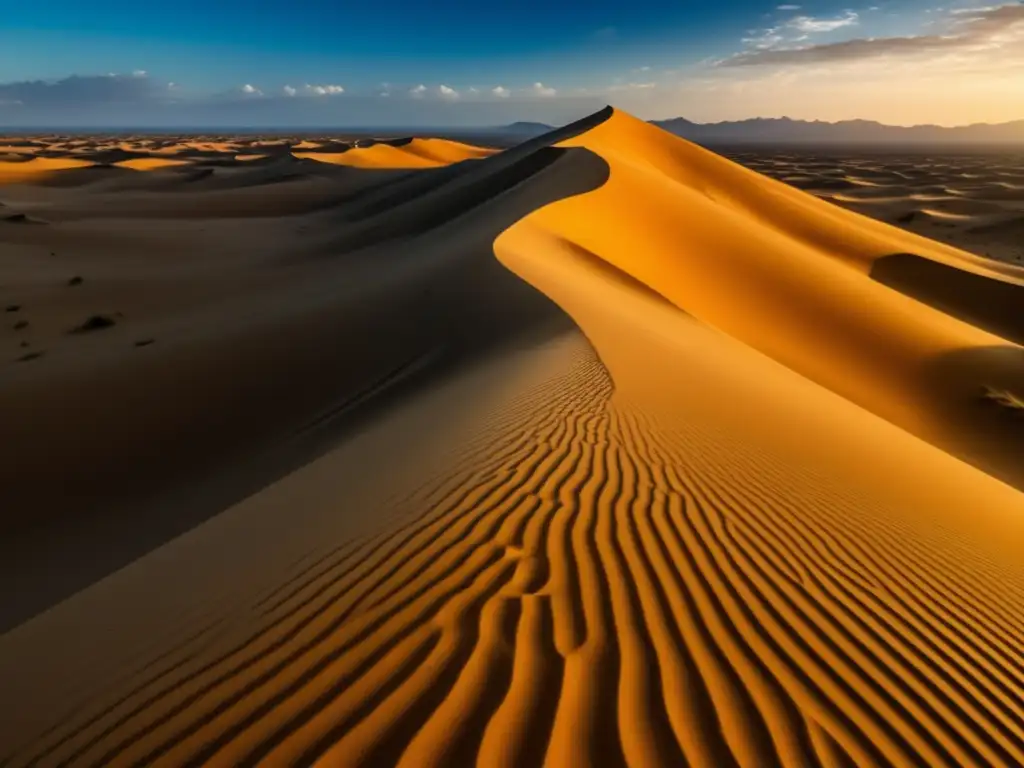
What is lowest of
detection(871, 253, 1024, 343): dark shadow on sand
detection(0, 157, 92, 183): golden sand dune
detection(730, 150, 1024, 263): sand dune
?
detection(730, 150, 1024, 263): sand dune

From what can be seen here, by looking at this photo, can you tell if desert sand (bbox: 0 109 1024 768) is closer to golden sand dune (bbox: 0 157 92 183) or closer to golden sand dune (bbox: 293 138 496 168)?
golden sand dune (bbox: 0 157 92 183)

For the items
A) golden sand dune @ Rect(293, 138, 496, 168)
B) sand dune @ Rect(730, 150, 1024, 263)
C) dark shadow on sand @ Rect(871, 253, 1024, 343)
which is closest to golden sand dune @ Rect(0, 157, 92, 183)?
golden sand dune @ Rect(293, 138, 496, 168)

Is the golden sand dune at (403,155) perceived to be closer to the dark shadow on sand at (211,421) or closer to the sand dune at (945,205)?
the sand dune at (945,205)

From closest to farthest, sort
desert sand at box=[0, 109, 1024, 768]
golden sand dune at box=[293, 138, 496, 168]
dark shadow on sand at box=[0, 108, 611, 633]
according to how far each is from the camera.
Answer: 1. desert sand at box=[0, 109, 1024, 768]
2. dark shadow on sand at box=[0, 108, 611, 633]
3. golden sand dune at box=[293, 138, 496, 168]

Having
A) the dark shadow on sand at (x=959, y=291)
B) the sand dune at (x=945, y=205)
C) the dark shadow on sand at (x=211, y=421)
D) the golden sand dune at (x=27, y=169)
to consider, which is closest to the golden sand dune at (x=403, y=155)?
the golden sand dune at (x=27, y=169)

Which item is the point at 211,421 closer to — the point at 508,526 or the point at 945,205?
the point at 508,526

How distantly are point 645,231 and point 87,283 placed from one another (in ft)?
45.3

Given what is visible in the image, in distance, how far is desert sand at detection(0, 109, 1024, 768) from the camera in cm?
235

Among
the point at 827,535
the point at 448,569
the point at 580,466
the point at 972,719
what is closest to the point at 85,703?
the point at 448,569

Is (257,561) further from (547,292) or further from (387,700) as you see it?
(547,292)

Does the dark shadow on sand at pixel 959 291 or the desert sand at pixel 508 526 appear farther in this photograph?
the dark shadow on sand at pixel 959 291

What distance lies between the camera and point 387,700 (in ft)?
7.56

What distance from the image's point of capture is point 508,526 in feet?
12.0

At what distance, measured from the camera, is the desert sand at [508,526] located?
92.6 inches
